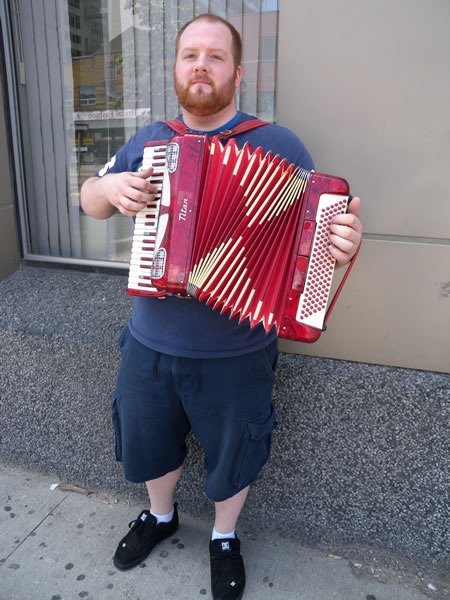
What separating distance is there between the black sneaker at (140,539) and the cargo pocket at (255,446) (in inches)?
20.4

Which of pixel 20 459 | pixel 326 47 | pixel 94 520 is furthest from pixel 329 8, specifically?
pixel 20 459

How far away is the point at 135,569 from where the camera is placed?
74.2 inches

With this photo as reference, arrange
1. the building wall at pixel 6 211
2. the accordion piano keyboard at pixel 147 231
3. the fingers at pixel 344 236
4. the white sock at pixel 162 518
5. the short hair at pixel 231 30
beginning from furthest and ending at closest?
1. the building wall at pixel 6 211
2. the white sock at pixel 162 518
3. the short hair at pixel 231 30
4. the accordion piano keyboard at pixel 147 231
5. the fingers at pixel 344 236

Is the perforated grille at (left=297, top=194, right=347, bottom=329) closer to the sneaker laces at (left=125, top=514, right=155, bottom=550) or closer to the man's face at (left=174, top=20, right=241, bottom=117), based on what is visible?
the man's face at (left=174, top=20, right=241, bottom=117)

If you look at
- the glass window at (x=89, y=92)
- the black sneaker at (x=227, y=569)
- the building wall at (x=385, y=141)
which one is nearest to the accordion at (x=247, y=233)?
the building wall at (x=385, y=141)

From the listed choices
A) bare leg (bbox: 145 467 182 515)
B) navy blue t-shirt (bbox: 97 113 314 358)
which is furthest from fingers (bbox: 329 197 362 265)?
bare leg (bbox: 145 467 182 515)

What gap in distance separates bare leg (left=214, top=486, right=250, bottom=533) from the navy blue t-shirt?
0.61 meters

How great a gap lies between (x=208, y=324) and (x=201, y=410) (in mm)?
307

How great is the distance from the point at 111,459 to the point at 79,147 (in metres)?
1.86

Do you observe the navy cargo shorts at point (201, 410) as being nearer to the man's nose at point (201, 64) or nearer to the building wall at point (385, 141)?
the building wall at point (385, 141)

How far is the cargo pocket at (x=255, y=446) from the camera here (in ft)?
5.38

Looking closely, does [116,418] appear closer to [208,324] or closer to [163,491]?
[163,491]

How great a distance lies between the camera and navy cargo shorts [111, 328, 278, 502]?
1.60 m

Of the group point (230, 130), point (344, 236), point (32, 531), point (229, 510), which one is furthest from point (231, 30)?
point (32, 531)
